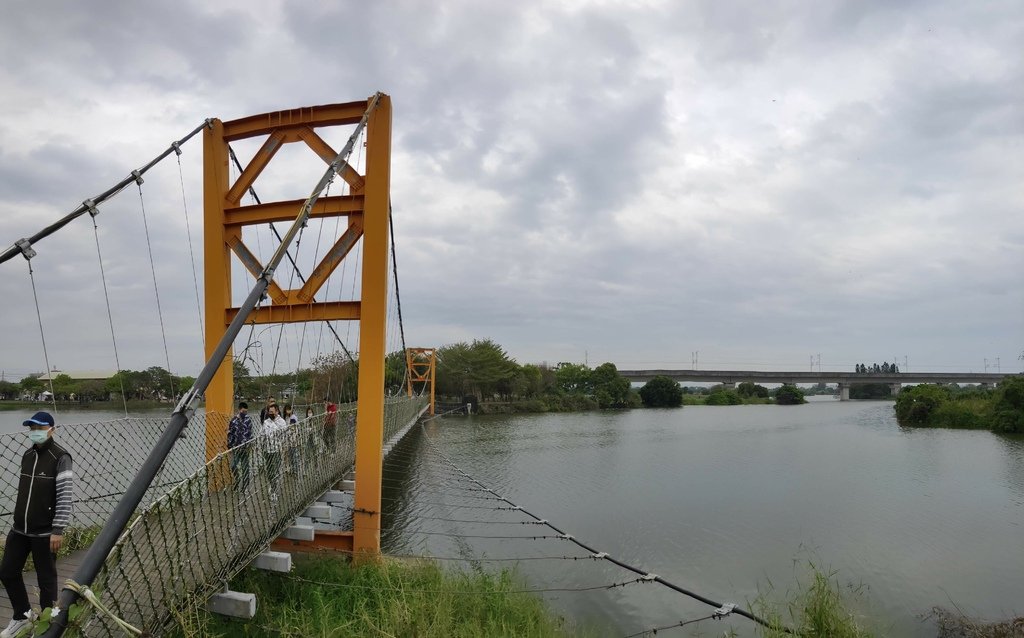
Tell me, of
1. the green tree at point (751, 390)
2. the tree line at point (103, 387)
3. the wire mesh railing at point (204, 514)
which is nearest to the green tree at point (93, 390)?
the tree line at point (103, 387)

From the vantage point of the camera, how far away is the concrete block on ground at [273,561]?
450 cm

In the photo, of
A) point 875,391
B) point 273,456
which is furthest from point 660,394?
point 273,456

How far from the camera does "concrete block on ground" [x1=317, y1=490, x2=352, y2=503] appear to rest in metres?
6.91

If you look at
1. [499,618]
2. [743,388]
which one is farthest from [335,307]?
[743,388]

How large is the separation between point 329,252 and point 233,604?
325 cm

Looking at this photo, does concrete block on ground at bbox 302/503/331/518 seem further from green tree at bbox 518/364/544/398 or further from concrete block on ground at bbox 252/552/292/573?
green tree at bbox 518/364/544/398

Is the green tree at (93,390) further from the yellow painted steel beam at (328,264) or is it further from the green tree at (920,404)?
the green tree at (920,404)

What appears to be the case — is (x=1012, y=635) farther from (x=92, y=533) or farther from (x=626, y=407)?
(x=626, y=407)

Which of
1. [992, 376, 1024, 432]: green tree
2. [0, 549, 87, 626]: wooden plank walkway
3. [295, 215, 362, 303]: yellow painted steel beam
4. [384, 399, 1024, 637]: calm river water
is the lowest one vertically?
[384, 399, 1024, 637]: calm river water

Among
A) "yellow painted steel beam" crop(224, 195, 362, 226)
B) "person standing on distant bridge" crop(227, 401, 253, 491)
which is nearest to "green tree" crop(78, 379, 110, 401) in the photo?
"yellow painted steel beam" crop(224, 195, 362, 226)

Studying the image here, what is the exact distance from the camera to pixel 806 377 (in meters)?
61.3

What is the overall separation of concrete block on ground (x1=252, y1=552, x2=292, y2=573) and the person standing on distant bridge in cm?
53

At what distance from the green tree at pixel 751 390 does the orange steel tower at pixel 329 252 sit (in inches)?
2407

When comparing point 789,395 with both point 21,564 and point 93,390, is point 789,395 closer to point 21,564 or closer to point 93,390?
point 93,390
